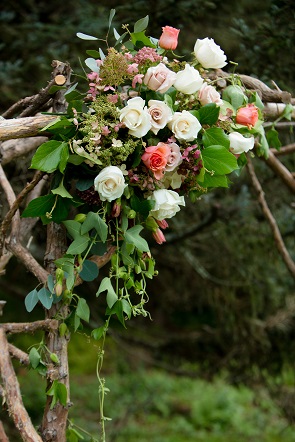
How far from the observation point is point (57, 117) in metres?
1.46

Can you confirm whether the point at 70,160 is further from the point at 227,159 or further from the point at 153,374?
the point at 153,374

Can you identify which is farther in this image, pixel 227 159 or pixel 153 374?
pixel 153 374

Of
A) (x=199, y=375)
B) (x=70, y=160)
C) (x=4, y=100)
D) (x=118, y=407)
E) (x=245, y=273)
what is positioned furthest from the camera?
(x=118, y=407)

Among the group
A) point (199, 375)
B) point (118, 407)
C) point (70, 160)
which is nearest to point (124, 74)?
point (70, 160)

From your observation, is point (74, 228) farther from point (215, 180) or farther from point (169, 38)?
point (169, 38)

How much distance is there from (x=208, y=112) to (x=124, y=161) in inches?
9.0

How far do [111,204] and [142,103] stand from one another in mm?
230

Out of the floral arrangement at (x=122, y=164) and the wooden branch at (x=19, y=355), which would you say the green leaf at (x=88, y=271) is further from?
the wooden branch at (x=19, y=355)

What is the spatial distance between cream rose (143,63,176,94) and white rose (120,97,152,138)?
8cm

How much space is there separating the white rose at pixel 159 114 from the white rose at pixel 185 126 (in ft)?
0.08

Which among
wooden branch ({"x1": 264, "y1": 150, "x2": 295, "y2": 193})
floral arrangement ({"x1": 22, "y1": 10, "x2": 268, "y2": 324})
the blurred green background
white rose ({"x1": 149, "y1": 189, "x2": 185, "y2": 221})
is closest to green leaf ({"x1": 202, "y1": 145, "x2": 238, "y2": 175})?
floral arrangement ({"x1": 22, "y1": 10, "x2": 268, "y2": 324})

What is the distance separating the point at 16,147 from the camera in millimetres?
1959

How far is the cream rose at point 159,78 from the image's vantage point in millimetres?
1448

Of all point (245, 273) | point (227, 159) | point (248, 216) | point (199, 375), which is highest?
point (227, 159)
